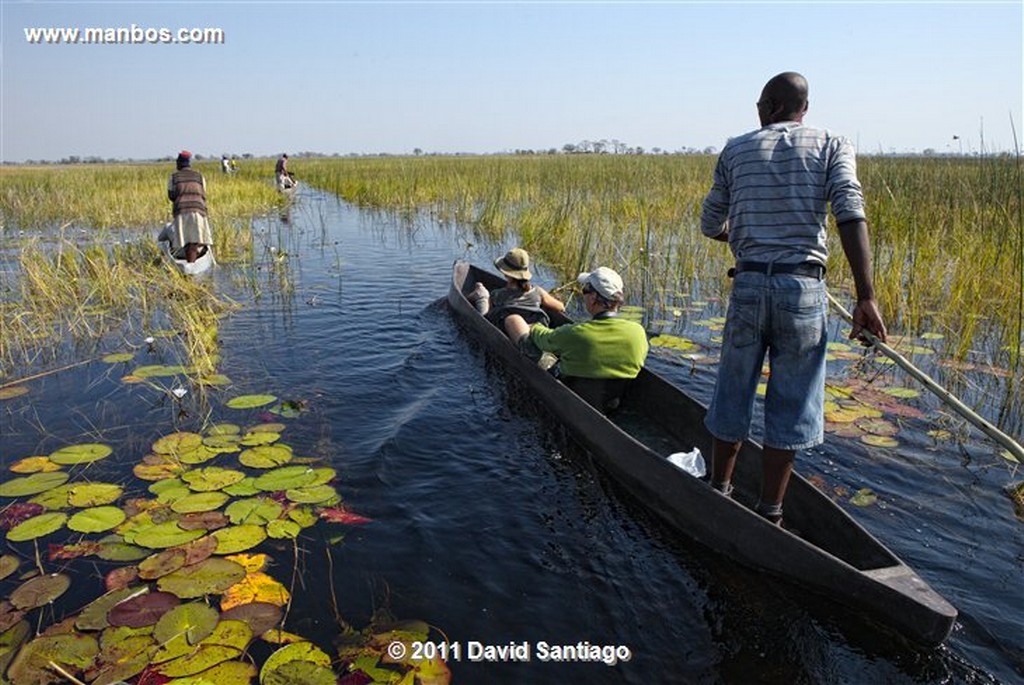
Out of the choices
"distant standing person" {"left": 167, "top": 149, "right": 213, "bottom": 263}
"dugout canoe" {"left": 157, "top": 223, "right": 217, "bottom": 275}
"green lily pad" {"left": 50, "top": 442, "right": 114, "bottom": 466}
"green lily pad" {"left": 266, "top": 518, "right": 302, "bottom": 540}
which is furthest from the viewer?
"distant standing person" {"left": 167, "top": 149, "right": 213, "bottom": 263}

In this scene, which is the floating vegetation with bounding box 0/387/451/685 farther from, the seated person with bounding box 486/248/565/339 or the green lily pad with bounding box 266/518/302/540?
the seated person with bounding box 486/248/565/339

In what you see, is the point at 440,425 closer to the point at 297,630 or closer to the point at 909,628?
the point at 297,630

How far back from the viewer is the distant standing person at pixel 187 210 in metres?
9.71

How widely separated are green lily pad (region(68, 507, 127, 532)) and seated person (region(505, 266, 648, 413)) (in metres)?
3.10

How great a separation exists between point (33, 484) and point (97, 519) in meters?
0.77

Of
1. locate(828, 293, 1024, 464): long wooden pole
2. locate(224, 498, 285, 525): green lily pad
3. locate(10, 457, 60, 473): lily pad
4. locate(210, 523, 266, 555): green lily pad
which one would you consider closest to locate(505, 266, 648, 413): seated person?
locate(828, 293, 1024, 464): long wooden pole

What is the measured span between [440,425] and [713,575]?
8.61ft

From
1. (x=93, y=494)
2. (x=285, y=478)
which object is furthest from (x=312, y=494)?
(x=93, y=494)

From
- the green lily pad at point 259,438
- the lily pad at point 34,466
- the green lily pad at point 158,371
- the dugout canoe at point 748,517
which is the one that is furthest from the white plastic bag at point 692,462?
the green lily pad at point 158,371

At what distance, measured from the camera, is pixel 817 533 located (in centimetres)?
332

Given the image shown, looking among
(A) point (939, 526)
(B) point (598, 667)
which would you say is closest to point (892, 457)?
(A) point (939, 526)

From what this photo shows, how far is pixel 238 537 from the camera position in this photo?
11.4 ft

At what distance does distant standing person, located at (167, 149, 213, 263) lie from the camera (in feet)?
31.9

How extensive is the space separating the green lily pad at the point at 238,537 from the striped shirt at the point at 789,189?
119 inches
